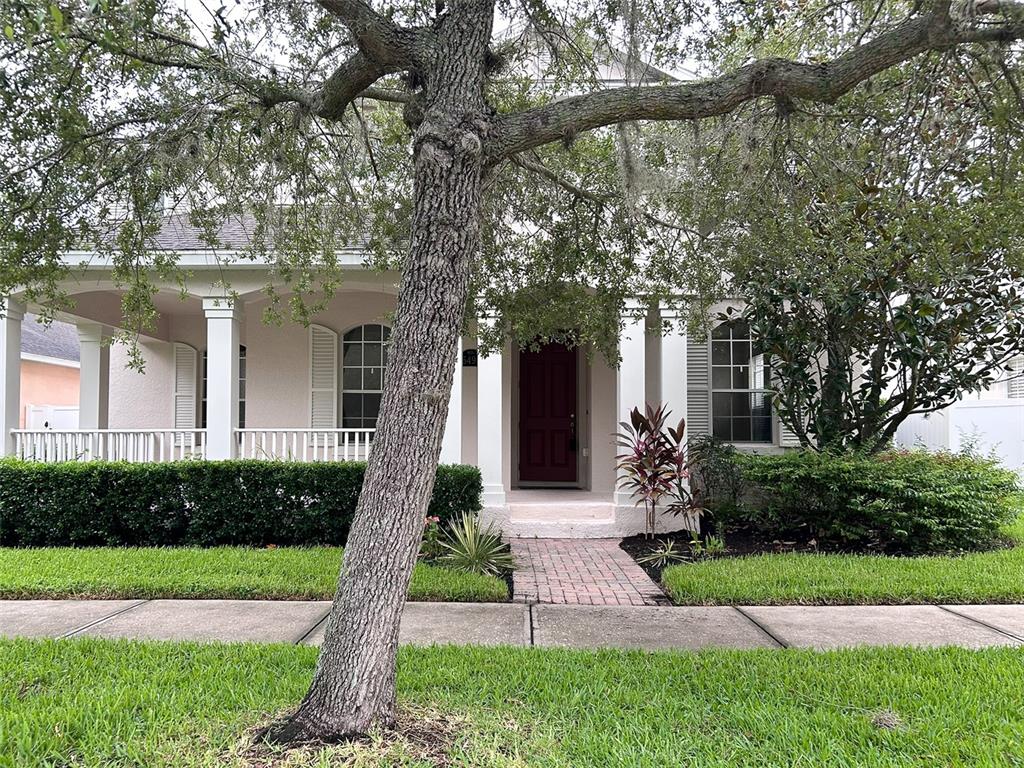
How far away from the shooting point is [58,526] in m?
7.48

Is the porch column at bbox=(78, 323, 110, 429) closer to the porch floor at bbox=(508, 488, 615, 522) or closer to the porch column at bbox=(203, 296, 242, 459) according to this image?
the porch column at bbox=(203, 296, 242, 459)

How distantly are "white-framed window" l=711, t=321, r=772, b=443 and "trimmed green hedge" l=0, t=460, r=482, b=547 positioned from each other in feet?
14.1

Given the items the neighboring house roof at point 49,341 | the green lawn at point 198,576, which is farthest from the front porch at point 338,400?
the neighboring house roof at point 49,341

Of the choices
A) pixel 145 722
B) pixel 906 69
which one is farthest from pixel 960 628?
pixel 145 722

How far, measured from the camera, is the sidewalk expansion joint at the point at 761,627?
4.46 metres

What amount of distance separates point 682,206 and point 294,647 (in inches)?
175

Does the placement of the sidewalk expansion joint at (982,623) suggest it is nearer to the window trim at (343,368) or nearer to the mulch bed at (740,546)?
the mulch bed at (740,546)

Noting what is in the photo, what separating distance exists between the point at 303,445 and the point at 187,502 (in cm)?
168

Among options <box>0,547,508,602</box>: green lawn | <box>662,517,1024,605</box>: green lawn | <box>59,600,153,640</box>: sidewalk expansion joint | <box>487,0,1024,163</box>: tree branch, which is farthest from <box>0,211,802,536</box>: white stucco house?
<box>487,0,1024,163</box>: tree branch

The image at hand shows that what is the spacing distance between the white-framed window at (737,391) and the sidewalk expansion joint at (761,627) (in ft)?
15.8

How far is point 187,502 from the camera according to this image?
7.64 meters

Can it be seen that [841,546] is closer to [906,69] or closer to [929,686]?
[929,686]

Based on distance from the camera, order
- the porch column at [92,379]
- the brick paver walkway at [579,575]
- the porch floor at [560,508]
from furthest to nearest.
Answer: the porch column at [92,379] < the porch floor at [560,508] < the brick paver walkway at [579,575]

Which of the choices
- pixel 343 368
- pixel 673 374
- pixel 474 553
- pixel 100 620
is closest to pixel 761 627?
pixel 474 553
